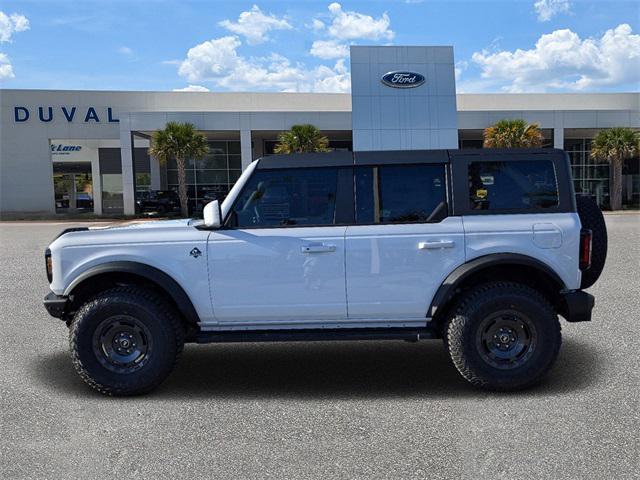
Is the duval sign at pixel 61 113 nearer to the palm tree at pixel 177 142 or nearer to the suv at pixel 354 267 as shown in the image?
the palm tree at pixel 177 142

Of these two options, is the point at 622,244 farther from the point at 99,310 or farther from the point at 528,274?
the point at 99,310

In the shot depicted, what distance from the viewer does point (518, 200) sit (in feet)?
14.1

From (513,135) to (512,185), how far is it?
92.6ft

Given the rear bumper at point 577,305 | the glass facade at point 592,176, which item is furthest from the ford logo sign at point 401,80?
the rear bumper at point 577,305

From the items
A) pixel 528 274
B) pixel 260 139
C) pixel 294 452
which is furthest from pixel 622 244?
pixel 260 139

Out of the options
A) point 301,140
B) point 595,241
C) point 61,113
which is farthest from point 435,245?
point 61,113

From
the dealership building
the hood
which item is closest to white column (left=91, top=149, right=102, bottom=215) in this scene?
the dealership building

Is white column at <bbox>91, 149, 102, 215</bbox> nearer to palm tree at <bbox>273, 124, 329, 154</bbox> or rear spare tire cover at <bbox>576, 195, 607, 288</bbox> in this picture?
palm tree at <bbox>273, 124, 329, 154</bbox>

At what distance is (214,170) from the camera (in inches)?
1453

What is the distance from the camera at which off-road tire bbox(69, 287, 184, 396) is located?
415cm

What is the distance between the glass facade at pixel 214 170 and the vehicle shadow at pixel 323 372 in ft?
103

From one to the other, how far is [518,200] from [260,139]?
112 feet

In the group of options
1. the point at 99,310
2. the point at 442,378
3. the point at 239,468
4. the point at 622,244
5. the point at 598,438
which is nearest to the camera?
the point at 239,468

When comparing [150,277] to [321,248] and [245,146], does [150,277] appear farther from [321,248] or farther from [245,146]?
[245,146]
